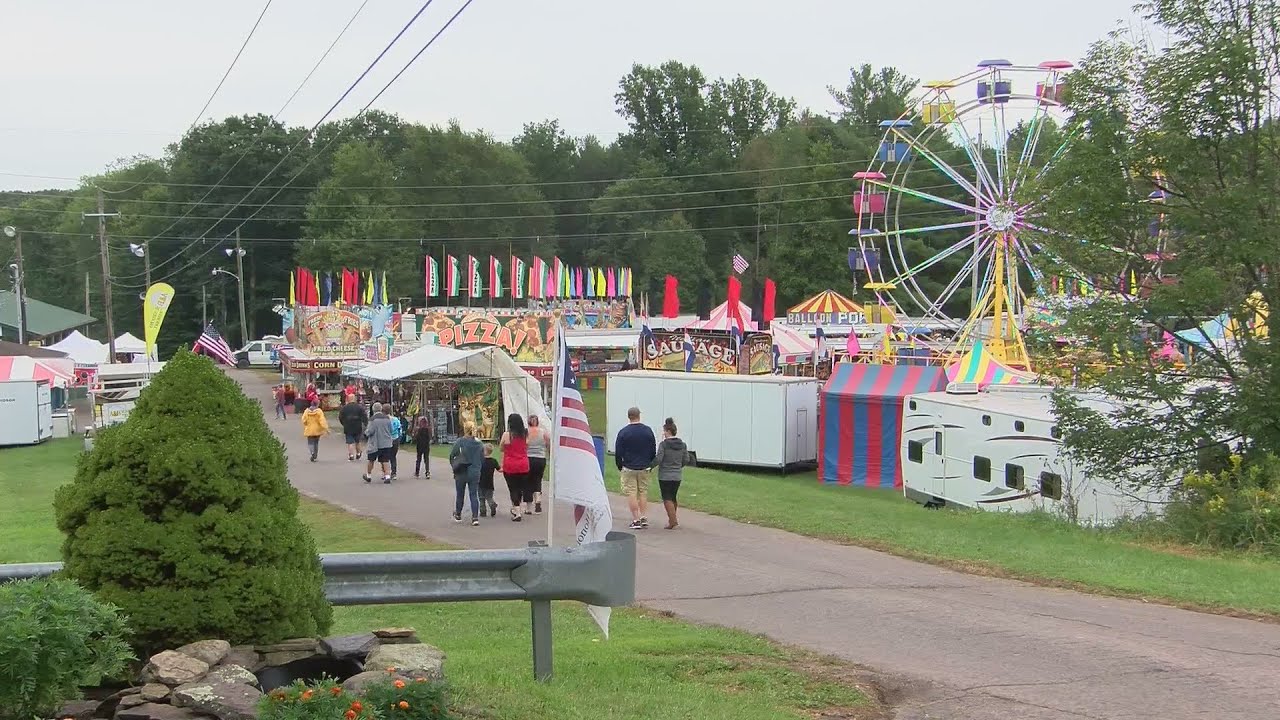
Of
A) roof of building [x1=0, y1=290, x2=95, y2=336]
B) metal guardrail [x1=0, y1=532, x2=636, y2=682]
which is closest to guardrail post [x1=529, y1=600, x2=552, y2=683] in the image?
metal guardrail [x1=0, y1=532, x2=636, y2=682]

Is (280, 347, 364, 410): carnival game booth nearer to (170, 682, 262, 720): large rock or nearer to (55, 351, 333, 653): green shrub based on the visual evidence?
(55, 351, 333, 653): green shrub

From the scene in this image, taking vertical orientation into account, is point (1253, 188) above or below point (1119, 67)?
below

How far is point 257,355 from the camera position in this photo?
82.6 meters

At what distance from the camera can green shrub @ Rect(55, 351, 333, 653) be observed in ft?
17.4

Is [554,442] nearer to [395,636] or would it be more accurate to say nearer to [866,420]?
[395,636]

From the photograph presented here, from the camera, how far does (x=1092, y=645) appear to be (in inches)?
357

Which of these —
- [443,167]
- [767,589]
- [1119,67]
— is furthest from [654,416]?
[443,167]

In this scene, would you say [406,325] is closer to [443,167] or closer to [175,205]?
[443,167]

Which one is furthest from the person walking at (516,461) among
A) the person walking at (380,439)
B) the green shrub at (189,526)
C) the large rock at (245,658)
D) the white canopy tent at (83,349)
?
the white canopy tent at (83,349)

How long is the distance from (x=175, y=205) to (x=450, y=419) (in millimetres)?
72042

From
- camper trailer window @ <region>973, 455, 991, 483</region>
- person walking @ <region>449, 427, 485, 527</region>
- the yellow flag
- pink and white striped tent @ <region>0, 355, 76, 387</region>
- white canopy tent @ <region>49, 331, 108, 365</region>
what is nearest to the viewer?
person walking @ <region>449, 427, 485, 527</region>

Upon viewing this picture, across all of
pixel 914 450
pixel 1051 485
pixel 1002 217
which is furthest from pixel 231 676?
pixel 1002 217

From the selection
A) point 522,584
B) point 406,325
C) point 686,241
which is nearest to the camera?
point 522,584

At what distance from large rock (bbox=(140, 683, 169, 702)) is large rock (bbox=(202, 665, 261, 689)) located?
0.16m
